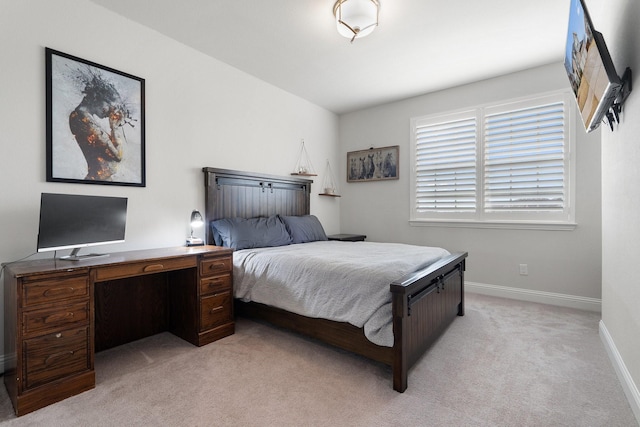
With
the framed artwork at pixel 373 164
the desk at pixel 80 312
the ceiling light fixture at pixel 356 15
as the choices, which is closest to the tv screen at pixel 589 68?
the ceiling light fixture at pixel 356 15

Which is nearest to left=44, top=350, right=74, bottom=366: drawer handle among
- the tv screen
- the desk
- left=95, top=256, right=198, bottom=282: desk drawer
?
the desk

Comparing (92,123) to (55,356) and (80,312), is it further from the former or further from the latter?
(55,356)

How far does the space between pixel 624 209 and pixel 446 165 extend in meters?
2.41

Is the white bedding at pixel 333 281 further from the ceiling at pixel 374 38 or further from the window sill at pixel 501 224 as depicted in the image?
the ceiling at pixel 374 38

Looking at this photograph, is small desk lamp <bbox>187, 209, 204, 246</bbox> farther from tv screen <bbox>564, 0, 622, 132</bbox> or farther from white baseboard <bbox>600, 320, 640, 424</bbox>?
white baseboard <bbox>600, 320, 640, 424</bbox>

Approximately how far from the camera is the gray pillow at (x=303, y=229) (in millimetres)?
3768

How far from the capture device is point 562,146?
3.43 m

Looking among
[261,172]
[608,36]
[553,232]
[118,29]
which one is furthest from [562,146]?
[118,29]

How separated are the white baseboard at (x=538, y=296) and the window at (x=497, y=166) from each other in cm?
79

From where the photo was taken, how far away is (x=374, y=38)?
2920mm

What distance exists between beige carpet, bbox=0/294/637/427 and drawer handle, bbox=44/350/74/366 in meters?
0.24

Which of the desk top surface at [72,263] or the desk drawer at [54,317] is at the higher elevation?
the desk top surface at [72,263]

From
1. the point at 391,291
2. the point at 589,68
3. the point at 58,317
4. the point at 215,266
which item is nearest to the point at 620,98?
the point at 589,68

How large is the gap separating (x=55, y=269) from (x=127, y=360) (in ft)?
3.03
